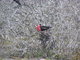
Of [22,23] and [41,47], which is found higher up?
[22,23]

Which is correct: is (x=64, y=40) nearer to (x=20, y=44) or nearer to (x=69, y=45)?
(x=69, y=45)

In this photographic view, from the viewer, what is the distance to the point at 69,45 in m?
4.81

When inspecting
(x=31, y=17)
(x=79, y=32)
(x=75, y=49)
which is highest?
(x=31, y=17)

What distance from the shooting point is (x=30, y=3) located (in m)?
5.27

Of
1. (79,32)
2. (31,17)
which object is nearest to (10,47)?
(31,17)

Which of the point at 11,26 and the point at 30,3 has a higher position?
the point at 30,3

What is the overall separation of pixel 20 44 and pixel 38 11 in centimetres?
82

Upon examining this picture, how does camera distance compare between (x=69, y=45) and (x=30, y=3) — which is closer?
(x=69, y=45)

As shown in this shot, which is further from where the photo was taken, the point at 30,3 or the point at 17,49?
the point at 30,3

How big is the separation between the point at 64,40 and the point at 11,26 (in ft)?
3.81

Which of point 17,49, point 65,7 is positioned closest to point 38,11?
point 65,7

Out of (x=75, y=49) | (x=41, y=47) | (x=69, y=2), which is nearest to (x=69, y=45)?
(x=75, y=49)

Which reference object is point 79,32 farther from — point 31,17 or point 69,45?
point 31,17

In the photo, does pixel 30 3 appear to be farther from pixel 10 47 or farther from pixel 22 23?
pixel 10 47
